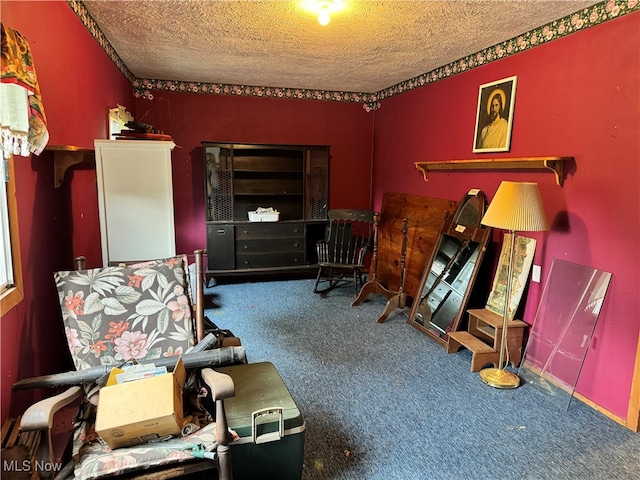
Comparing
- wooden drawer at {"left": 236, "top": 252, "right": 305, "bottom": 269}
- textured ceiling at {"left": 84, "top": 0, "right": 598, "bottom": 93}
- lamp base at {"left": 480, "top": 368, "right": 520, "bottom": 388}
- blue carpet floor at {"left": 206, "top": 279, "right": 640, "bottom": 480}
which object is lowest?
blue carpet floor at {"left": 206, "top": 279, "right": 640, "bottom": 480}

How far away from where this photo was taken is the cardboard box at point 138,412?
4.54 ft

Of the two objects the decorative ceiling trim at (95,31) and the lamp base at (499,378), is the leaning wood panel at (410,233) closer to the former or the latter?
the lamp base at (499,378)

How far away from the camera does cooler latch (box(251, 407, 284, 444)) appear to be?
1.58 m

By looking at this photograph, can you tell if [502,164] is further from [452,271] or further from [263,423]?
[263,423]

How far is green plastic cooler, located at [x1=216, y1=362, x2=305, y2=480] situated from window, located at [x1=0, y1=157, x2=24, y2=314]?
0.93 m

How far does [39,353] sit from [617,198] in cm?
302

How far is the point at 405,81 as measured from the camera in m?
4.41

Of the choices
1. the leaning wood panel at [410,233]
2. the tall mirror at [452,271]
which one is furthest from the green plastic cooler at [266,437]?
the leaning wood panel at [410,233]

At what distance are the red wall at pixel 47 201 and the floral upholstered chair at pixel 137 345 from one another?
0.48 ft

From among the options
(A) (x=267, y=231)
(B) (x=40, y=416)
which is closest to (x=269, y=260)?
(A) (x=267, y=231)

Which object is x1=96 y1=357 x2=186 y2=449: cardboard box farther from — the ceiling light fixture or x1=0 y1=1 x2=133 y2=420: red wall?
the ceiling light fixture

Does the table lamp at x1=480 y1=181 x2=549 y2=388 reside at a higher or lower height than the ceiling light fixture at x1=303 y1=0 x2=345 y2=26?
lower

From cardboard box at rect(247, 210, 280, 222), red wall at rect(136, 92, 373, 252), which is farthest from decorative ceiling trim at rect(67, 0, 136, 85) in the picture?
cardboard box at rect(247, 210, 280, 222)

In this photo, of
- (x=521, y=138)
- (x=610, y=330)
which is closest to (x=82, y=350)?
(x=610, y=330)
